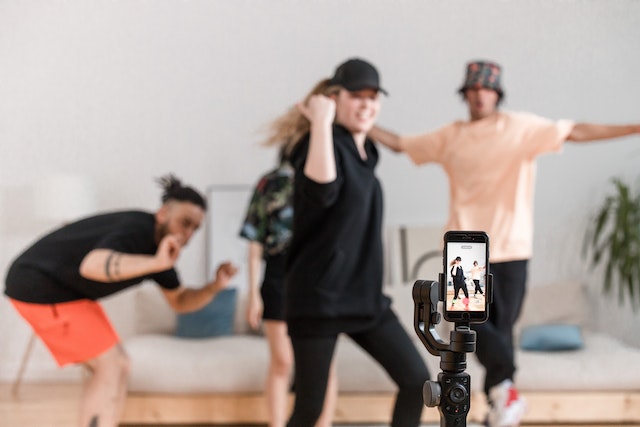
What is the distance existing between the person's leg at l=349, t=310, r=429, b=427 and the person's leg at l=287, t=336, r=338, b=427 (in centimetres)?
13

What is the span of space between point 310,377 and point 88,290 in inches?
35.0

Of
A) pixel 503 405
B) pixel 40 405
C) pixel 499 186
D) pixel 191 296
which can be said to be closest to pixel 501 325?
pixel 503 405

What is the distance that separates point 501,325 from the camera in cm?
320

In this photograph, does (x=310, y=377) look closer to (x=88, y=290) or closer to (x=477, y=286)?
(x=88, y=290)

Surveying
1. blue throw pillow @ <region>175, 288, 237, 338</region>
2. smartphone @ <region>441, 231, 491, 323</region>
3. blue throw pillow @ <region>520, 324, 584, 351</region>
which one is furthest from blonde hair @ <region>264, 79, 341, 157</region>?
smartphone @ <region>441, 231, 491, 323</region>

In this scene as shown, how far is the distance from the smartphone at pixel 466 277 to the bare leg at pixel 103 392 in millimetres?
1698

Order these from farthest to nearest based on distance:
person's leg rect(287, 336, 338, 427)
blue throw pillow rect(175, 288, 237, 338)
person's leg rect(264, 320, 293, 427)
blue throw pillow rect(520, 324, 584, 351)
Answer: blue throw pillow rect(175, 288, 237, 338) → blue throw pillow rect(520, 324, 584, 351) → person's leg rect(264, 320, 293, 427) → person's leg rect(287, 336, 338, 427)

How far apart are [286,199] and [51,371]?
151 cm

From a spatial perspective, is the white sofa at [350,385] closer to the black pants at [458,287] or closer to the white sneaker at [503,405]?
the white sneaker at [503,405]

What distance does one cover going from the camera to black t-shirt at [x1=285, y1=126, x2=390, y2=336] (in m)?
2.72

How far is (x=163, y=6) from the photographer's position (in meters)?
4.21

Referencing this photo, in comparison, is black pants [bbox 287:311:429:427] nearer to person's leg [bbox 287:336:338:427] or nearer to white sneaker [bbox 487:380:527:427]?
person's leg [bbox 287:336:338:427]

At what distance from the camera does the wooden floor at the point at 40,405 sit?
13.3 ft

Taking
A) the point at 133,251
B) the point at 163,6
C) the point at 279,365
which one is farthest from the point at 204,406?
the point at 163,6
